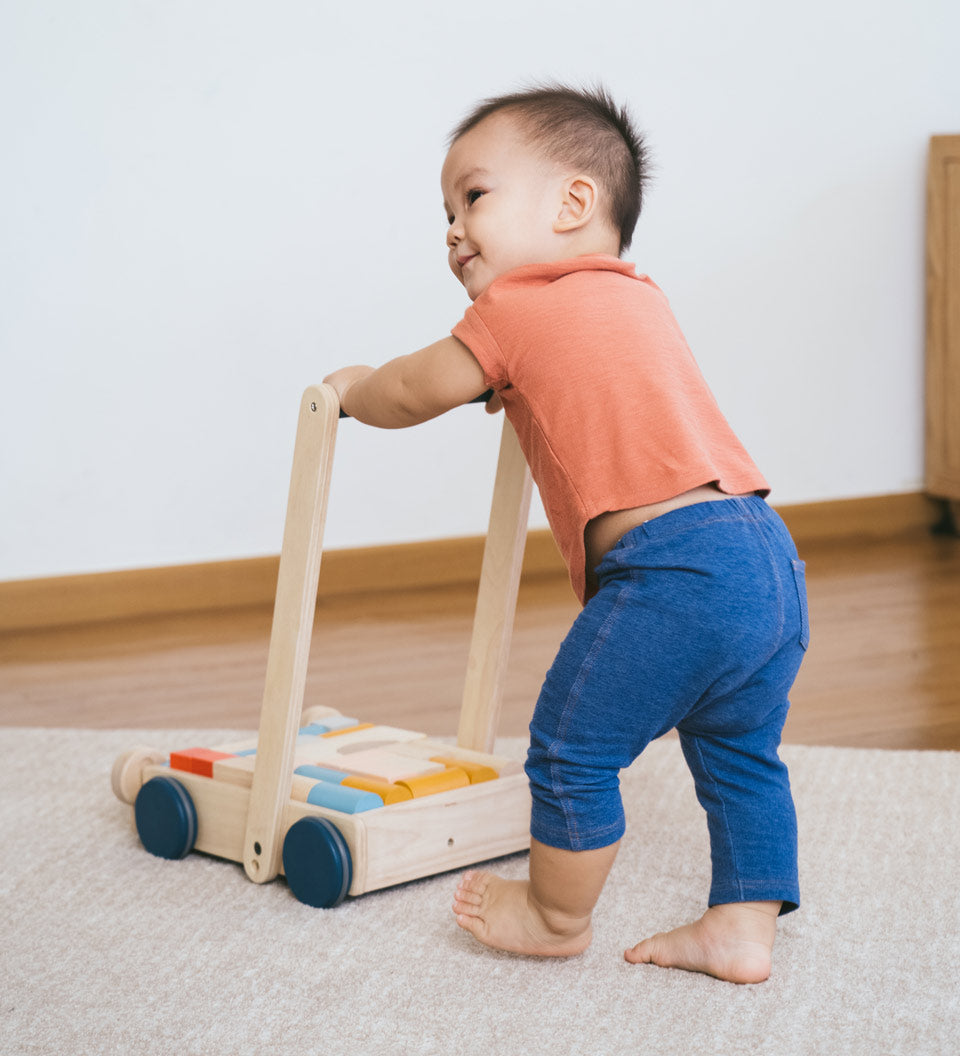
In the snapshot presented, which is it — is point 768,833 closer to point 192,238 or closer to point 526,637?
point 526,637

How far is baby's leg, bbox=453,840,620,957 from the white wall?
49.9 inches

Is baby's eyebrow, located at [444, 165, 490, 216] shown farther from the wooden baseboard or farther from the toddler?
the wooden baseboard

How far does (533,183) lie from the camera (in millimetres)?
869

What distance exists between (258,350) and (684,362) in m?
1.27

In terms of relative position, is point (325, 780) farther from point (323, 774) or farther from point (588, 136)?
point (588, 136)

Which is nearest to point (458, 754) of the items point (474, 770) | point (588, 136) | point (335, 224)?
point (474, 770)

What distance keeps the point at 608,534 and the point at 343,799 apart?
0.30 meters

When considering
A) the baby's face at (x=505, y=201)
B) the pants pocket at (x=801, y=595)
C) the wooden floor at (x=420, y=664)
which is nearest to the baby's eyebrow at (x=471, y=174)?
the baby's face at (x=505, y=201)

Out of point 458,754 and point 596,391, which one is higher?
point 596,391

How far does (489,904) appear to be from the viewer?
33.7 inches

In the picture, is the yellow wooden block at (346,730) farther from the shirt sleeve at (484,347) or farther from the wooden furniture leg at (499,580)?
the shirt sleeve at (484,347)

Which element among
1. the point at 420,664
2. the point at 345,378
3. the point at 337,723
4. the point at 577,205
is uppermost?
the point at 577,205

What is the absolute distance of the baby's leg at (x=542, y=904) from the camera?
806 millimetres

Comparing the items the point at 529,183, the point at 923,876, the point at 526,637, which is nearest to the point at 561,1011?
the point at 923,876
